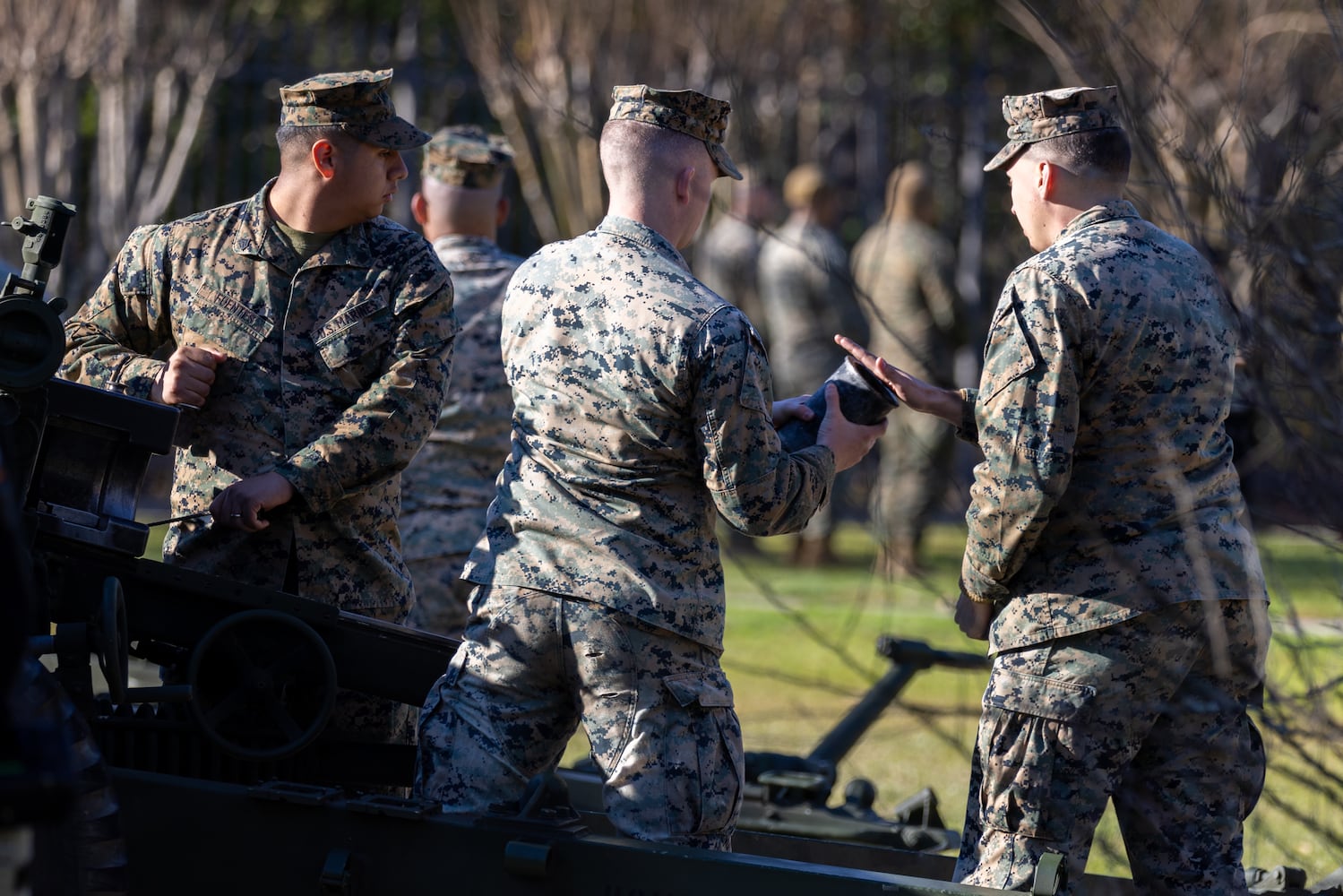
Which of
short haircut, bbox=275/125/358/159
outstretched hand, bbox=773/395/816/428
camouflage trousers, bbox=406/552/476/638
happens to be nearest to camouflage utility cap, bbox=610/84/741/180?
outstretched hand, bbox=773/395/816/428

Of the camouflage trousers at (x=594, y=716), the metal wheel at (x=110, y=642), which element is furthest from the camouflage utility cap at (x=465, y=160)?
the metal wheel at (x=110, y=642)

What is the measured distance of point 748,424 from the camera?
333cm

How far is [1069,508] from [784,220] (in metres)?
9.19

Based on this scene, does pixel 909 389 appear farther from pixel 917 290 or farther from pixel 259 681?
pixel 917 290

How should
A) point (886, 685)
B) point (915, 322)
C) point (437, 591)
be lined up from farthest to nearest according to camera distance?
point (915, 322), point (437, 591), point (886, 685)

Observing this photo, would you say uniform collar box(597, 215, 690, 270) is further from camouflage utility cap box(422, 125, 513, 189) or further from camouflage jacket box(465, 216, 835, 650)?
camouflage utility cap box(422, 125, 513, 189)

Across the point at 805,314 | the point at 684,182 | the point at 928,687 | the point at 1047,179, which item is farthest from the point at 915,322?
the point at 684,182

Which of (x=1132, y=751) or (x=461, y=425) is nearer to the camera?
(x=1132, y=751)

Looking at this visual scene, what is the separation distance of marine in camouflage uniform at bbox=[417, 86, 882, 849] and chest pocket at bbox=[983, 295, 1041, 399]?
41cm

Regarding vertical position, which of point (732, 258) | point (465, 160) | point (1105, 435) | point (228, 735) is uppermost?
point (732, 258)

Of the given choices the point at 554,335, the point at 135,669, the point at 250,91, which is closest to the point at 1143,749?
the point at 554,335

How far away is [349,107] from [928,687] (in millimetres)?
5056

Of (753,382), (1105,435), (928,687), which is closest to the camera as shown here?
(753,382)

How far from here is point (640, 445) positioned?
3379mm
